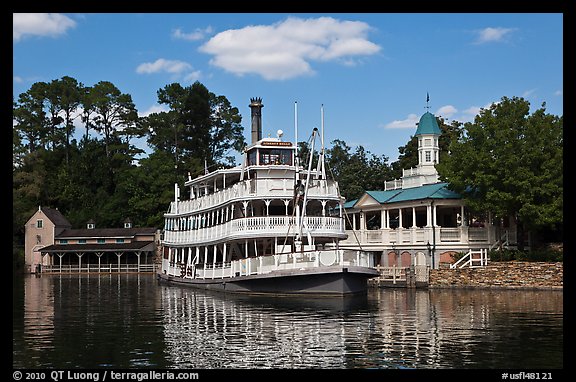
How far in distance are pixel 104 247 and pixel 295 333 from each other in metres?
62.5

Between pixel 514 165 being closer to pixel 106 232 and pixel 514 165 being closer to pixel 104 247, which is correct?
pixel 104 247

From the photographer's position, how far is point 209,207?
45.8 m

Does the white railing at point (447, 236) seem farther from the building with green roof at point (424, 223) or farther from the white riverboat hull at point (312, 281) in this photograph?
the white riverboat hull at point (312, 281)

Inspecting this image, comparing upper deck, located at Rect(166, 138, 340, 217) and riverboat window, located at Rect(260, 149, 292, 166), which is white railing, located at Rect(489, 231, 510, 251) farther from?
riverboat window, located at Rect(260, 149, 292, 166)

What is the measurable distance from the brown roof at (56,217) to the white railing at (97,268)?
17.3 ft

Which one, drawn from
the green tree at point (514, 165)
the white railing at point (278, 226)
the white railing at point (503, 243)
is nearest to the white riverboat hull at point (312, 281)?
the white railing at point (278, 226)

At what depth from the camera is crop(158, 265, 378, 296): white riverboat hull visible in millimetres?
34906

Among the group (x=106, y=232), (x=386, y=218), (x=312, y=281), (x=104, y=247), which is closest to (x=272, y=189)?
(x=312, y=281)

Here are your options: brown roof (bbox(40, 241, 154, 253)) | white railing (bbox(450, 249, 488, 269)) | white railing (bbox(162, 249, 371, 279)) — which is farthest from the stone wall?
brown roof (bbox(40, 241, 154, 253))

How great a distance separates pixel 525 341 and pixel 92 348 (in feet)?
40.1

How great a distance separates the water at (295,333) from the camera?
18.9 m

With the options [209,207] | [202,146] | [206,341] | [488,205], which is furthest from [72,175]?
[206,341]

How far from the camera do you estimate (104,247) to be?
273 feet
